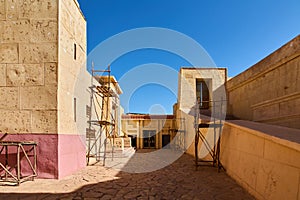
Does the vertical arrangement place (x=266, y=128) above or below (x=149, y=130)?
above

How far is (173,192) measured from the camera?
4164mm

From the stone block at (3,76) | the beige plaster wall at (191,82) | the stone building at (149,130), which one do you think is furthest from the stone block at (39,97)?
the stone building at (149,130)

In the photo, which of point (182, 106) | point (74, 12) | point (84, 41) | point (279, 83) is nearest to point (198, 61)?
point (182, 106)

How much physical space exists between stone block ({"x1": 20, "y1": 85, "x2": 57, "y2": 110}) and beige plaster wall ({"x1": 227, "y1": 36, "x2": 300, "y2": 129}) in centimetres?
651

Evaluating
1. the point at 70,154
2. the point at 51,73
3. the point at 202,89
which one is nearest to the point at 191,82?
the point at 202,89

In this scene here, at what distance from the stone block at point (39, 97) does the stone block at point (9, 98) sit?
0.48ft

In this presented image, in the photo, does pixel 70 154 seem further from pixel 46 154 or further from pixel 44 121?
pixel 44 121

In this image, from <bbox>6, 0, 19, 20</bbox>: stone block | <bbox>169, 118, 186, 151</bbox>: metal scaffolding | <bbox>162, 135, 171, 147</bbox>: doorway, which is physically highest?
<bbox>6, 0, 19, 20</bbox>: stone block

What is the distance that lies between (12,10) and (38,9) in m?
0.69

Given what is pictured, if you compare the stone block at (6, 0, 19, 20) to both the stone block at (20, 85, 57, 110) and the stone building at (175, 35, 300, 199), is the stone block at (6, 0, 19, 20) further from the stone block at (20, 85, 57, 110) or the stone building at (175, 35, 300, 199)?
the stone building at (175, 35, 300, 199)

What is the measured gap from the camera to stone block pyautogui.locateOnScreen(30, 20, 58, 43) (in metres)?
5.11

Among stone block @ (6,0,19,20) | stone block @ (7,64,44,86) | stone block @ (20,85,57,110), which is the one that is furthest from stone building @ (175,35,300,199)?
stone block @ (6,0,19,20)

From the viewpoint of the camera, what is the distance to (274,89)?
21.7 ft

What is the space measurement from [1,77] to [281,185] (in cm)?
649
